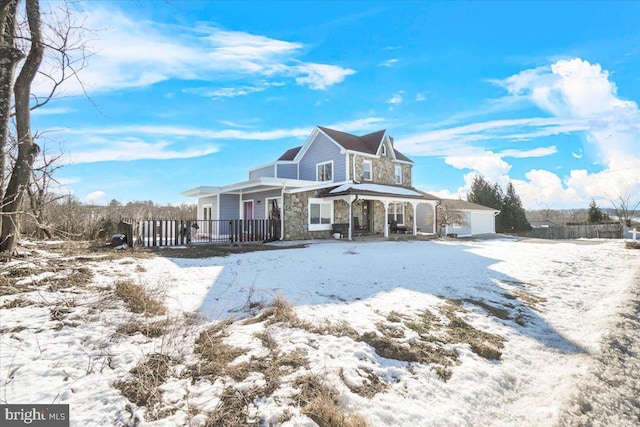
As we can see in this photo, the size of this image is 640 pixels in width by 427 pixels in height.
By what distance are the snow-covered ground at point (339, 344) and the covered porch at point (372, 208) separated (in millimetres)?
9956

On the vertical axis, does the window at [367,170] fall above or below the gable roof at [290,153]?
below

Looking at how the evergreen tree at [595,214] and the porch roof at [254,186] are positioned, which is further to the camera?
the evergreen tree at [595,214]

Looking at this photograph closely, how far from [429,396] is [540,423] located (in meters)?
1.01

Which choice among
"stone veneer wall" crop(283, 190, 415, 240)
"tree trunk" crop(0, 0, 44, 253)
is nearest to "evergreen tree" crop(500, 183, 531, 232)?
"stone veneer wall" crop(283, 190, 415, 240)

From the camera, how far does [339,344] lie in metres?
4.03

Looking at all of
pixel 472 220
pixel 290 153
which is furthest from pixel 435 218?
pixel 290 153

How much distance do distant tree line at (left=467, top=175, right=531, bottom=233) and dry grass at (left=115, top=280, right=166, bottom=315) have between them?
41.8 m

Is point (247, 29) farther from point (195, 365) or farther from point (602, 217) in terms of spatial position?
point (602, 217)

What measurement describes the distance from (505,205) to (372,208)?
2740cm

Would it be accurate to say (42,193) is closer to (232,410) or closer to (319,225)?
(232,410)

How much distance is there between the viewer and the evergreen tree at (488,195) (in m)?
39.4

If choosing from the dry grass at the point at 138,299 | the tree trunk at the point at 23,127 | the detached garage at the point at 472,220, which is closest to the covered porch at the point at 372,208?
the detached garage at the point at 472,220

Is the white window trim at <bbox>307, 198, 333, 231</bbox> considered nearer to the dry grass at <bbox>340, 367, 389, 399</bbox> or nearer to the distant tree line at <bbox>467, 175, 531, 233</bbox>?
the dry grass at <bbox>340, 367, 389, 399</bbox>

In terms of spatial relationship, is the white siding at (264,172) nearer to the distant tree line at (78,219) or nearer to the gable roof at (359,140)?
the gable roof at (359,140)
